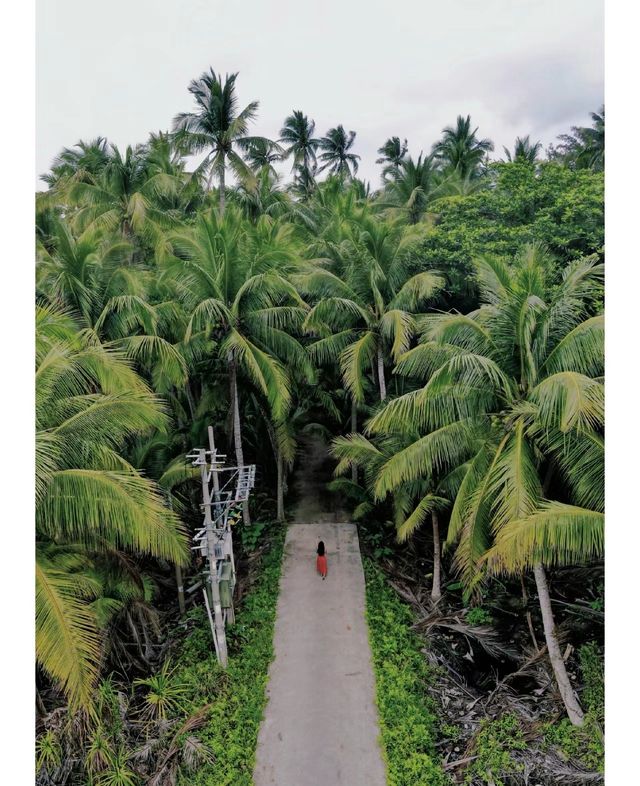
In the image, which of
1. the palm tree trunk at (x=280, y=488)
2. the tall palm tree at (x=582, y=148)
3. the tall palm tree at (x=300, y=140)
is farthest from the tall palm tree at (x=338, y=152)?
the palm tree trunk at (x=280, y=488)

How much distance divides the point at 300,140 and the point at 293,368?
22640 mm

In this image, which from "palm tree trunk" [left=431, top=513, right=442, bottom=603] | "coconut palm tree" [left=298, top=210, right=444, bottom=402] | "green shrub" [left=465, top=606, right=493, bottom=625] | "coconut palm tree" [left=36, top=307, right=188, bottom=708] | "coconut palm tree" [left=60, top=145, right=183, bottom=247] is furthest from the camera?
"coconut palm tree" [left=60, top=145, right=183, bottom=247]

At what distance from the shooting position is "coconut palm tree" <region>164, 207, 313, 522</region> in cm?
1184

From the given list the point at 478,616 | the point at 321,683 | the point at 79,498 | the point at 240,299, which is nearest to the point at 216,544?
the point at 321,683

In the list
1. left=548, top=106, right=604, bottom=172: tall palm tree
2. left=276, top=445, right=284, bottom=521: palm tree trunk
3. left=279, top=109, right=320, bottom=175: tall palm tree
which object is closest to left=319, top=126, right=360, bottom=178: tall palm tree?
left=279, top=109, right=320, bottom=175: tall palm tree

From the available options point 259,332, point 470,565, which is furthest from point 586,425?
point 259,332

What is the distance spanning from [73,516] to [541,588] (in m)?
6.30

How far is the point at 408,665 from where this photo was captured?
8805 millimetres

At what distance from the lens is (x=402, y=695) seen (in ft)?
26.3

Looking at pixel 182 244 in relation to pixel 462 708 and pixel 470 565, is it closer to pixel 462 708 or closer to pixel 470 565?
pixel 470 565

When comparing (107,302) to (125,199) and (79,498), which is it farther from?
(125,199)

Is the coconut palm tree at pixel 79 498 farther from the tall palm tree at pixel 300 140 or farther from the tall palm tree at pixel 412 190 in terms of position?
the tall palm tree at pixel 300 140

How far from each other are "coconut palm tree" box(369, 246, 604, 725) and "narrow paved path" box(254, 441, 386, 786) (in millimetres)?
2730

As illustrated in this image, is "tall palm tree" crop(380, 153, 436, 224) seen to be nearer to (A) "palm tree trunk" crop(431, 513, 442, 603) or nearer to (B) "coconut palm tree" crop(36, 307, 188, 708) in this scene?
(A) "palm tree trunk" crop(431, 513, 442, 603)
